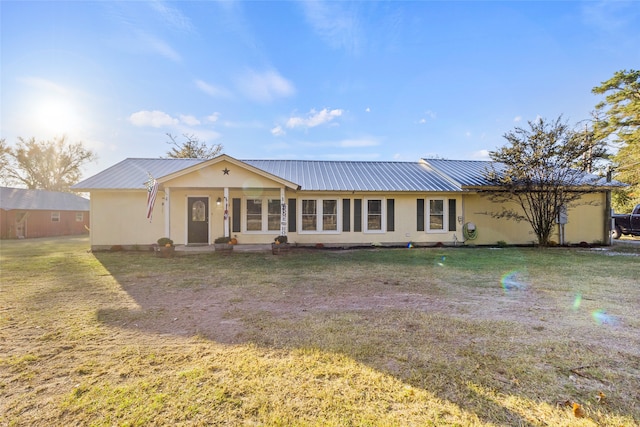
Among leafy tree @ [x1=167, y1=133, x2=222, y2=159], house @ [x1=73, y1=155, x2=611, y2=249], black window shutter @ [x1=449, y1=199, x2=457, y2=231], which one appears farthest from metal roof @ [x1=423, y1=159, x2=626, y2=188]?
leafy tree @ [x1=167, y1=133, x2=222, y2=159]

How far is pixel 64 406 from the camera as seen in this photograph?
228 centimetres

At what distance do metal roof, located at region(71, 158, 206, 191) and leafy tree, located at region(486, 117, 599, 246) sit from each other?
14.5 metres

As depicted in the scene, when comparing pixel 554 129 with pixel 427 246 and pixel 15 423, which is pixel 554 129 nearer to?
pixel 427 246

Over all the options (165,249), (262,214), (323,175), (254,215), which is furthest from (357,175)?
(165,249)

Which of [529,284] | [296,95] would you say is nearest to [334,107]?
[296,95]

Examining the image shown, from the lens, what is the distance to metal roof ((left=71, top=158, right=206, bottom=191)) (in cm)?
1129

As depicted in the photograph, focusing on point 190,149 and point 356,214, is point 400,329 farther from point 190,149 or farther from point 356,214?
point 190,149

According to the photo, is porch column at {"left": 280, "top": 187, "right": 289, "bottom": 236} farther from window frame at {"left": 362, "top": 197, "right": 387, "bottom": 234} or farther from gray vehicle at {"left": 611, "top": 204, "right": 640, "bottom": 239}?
gray vehicle at {"left": 611, "top": 204, "right": 640, "bottom": 239}

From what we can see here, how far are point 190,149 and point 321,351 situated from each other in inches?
1142

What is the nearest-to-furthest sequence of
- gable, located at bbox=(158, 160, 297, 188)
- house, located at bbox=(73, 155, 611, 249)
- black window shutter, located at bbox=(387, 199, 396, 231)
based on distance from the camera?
gable, located at bbox=(158, 160, 297, 188) → house, located at bbox=(73, 155, 611, 249) → black window shutter, located at bbox=(387, 199, 396, 231)

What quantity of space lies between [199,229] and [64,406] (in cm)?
1011

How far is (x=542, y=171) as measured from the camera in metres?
11.2

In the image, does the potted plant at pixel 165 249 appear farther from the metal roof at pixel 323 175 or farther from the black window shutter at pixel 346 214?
the black window shutter at pixel 346 214

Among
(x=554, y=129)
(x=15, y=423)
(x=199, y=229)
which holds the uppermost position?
(x=554, y=129)
